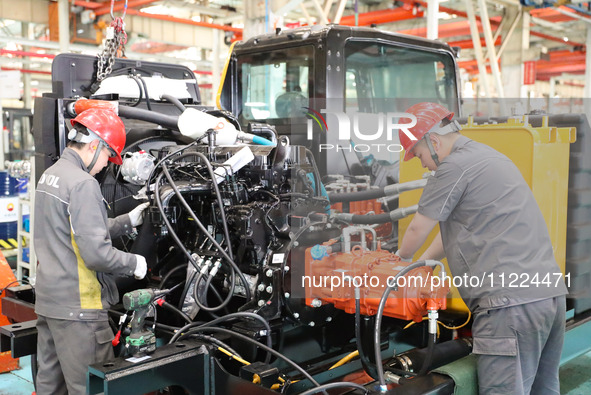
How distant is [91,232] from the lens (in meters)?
2.31

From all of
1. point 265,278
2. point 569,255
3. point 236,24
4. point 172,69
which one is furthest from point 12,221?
point 236,24

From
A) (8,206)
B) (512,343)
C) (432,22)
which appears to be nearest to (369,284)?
(512,343)

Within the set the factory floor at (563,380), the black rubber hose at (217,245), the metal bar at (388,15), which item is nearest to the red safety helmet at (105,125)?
the black rubber hose at (217,245)

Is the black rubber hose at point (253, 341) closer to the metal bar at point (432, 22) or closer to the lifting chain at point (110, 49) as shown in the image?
the lifting chain at point (110, 49)

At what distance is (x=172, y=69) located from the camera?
363cm

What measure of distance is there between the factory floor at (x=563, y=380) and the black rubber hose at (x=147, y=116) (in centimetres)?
183

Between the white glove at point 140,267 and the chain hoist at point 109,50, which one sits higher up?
the chain hoist at point 109,50

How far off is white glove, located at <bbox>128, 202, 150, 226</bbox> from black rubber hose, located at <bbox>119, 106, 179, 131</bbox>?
1.32 ft

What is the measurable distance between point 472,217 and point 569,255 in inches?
44.3

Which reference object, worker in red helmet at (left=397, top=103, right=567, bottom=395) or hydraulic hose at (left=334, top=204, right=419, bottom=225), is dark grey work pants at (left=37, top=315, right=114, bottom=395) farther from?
worker in red helmet at (left=397, top=103, right=567, bottom=395)

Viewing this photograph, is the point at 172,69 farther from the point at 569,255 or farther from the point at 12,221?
the point at 12,221

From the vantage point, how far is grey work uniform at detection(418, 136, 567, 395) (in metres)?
2.19

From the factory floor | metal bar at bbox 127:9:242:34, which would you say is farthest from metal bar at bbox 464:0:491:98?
metal bar at bbox 127:9:242:34

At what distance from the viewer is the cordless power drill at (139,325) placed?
7.04 ft
